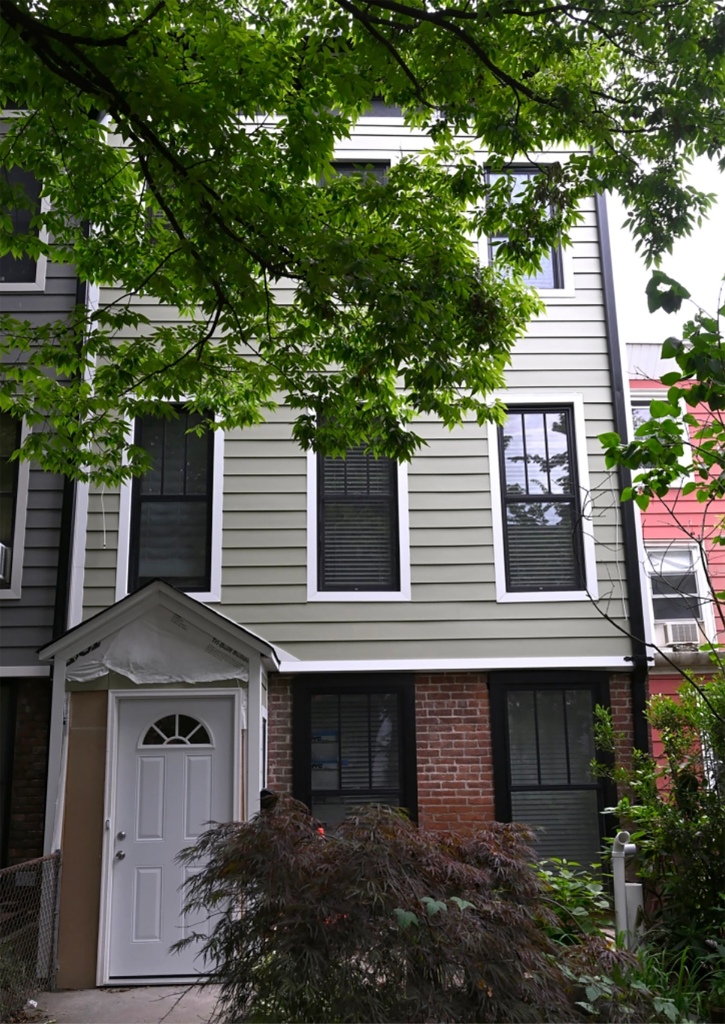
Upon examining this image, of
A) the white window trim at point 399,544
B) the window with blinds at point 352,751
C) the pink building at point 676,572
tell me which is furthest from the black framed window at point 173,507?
the pink building at point 676,572

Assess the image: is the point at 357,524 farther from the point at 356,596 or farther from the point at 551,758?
the point at 551,758

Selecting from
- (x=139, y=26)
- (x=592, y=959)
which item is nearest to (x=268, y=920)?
(x=592, y=959)

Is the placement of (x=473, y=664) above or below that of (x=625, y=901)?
above

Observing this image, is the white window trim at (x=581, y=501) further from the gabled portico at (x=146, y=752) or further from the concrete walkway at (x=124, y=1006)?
the concrete walkway at (x=124, y=1006)

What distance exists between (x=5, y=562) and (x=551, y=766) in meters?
5.73

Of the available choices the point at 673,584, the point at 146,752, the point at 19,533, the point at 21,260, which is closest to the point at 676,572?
the point at 673,584

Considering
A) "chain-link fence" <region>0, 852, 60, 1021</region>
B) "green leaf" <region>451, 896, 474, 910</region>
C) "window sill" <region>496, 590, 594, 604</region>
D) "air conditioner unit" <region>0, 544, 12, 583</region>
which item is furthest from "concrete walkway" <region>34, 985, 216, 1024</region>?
"window sill" <region>496, 590, 594, 604</region>

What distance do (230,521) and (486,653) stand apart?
2.86m

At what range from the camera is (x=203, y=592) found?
932 cm

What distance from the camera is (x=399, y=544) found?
9.55 m

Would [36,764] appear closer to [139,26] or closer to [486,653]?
[486,653]

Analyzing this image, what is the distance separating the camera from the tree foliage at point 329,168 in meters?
5.77

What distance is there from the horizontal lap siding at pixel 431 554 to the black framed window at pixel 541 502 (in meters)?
0.22

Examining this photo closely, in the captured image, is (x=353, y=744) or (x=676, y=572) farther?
(x=676, y=572)
